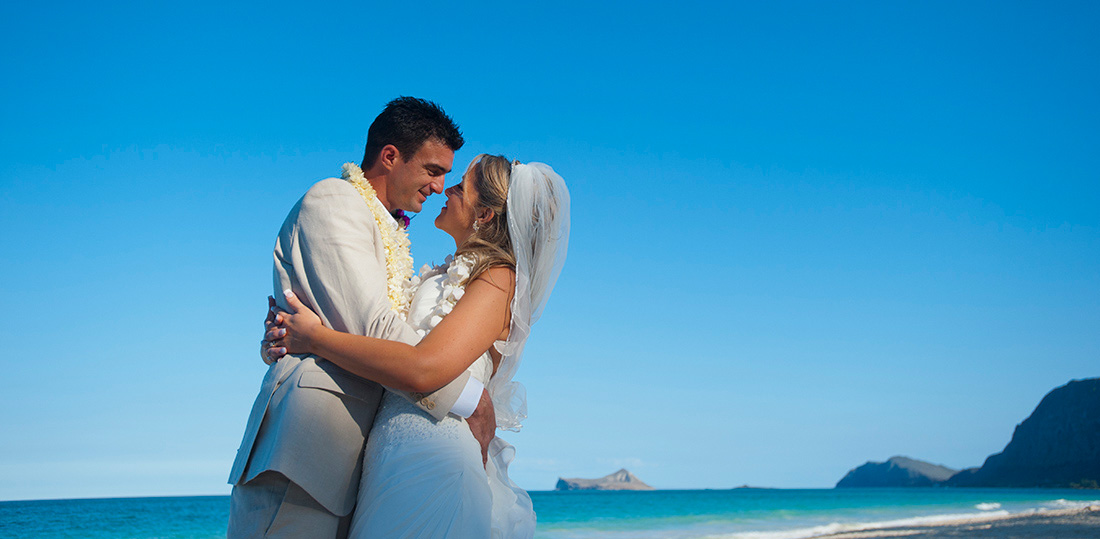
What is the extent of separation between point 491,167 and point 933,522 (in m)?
26.9

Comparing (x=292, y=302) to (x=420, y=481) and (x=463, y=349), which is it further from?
(x=420, y=481)

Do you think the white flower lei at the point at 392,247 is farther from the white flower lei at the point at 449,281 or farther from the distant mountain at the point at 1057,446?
the distant mountain at the point at 1057,446

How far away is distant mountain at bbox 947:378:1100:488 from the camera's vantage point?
287 ft

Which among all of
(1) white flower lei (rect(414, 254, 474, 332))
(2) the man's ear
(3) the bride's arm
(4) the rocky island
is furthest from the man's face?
(4) the rocky island

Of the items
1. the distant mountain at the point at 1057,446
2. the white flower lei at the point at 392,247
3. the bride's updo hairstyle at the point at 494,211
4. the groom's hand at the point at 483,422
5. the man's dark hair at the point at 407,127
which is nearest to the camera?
the groom's hand at the point at 483,422

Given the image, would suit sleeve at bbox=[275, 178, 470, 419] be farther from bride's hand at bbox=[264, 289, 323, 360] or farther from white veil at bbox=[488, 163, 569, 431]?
white veil at bbox=[488, 163, 569, 431]

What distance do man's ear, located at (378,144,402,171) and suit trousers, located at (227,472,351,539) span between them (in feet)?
4.51

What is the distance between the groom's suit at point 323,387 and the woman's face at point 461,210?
566mm

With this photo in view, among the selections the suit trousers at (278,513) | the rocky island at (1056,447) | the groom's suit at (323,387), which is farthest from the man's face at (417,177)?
the rocky island at (1056,447)

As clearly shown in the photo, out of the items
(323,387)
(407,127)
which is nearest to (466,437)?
(323,387)

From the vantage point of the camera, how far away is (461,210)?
3344mm

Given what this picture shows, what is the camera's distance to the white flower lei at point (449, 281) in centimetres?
289

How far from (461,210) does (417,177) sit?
0.24 m

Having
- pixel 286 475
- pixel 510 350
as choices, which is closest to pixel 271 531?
pixel 286 475
